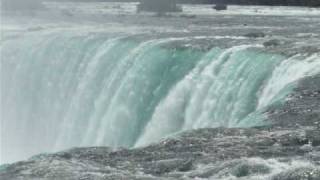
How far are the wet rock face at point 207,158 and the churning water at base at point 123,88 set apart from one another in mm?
1100

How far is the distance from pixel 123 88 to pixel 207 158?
37.0ft

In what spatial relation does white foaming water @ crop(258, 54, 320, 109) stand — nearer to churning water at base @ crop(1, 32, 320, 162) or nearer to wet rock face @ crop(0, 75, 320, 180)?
churning water at base @ crop(1, 32, 320, 162)

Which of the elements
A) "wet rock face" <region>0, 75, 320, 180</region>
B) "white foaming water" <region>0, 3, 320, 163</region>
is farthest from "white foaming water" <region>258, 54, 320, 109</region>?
"wet rock face" <region>0, 75, 320, 180</region>

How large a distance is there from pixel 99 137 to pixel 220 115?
5.11 meters

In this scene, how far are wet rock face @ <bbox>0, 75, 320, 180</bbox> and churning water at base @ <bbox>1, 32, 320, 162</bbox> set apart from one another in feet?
3.61

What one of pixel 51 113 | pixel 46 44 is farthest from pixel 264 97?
pixel 46 44

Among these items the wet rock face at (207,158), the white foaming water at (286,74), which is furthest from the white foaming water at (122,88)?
the wet rock face at (207,158)

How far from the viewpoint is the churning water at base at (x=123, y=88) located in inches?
736

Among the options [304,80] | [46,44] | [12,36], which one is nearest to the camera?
[304,80]

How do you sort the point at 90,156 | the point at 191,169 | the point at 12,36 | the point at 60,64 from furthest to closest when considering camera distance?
the point at 12,36 → the point at 60,64 → the point at 90,156 → the point at 191,169

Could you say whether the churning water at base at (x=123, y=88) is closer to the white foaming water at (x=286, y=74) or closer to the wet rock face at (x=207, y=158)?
the white foaming water at (x=286, y=74)

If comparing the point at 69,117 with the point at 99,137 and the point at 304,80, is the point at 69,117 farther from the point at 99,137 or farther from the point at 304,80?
the point at 304,80

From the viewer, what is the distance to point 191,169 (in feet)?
37.6

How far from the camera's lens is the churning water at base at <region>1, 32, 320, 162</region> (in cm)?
1870
